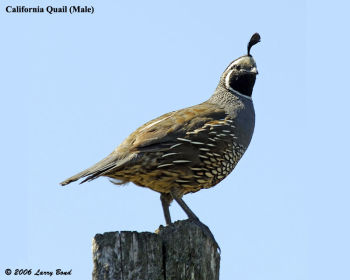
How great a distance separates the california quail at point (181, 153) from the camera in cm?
781

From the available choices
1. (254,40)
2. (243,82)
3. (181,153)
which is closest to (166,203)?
(181,153)

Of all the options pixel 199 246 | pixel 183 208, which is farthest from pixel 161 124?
pixel 199 246

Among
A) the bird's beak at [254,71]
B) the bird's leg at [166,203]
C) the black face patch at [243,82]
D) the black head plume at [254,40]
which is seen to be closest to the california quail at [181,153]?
the bird's leg at [166,203]

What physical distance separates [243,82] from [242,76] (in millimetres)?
91

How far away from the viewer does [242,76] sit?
31.0ft

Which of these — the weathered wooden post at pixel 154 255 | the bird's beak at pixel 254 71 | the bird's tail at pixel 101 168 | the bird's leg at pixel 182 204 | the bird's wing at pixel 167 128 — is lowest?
the weathered wooden post at pixel 154 255

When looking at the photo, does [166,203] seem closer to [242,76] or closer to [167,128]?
[167,128]

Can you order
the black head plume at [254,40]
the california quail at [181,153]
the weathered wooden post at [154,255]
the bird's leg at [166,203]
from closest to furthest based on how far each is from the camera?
the weathered wooden post at [154,255] < the california quail at [181,153] < the bird's leg at [166,203] < the black head plume at [254,40]

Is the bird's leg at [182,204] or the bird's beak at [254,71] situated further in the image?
the bird's beak at [254,71]

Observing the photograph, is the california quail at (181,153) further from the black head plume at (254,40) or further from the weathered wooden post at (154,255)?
the weathered wooden post at (154,255)

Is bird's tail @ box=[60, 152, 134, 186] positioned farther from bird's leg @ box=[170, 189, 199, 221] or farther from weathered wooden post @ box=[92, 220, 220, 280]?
weathered wooden post @ box=[92, 220, 220, 280]

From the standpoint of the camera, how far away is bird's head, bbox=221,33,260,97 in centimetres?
935

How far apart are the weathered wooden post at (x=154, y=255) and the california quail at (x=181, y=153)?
213 centimetres

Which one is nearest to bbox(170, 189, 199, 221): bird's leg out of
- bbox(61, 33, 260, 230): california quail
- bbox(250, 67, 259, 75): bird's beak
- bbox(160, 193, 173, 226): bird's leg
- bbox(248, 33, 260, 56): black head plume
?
bbox(61, 33, 260, 230): california quail
